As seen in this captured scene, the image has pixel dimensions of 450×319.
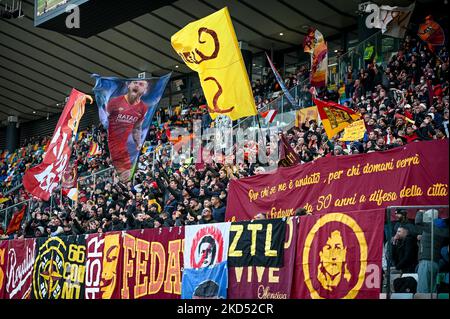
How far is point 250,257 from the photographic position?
11.5 m

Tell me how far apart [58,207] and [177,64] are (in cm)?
1187

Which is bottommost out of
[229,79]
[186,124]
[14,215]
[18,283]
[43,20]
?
[18,283]

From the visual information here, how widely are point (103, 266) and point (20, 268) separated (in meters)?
3.58

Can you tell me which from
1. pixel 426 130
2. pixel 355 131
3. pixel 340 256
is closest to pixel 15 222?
→ pixel 355 131

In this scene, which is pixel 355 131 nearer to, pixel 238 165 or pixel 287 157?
pixel 287 157

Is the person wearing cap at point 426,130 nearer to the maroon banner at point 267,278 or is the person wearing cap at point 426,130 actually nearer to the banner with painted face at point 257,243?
the banner with painted face at point 257,243

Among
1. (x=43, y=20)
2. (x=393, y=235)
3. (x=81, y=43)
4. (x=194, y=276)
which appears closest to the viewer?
(x=393, y=235)

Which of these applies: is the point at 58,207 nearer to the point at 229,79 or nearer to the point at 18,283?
the point at 18,283

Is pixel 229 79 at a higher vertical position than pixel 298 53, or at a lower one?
lower

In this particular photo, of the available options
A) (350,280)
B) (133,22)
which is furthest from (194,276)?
(133,22)

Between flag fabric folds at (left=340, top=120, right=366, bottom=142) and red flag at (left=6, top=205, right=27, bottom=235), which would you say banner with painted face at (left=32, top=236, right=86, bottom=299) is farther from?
red flag at (left=6, top=205, right=27, bottom=235)

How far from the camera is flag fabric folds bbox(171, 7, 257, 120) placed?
47.8 ft

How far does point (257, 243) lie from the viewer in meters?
11.4

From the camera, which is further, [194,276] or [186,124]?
[186,124]
